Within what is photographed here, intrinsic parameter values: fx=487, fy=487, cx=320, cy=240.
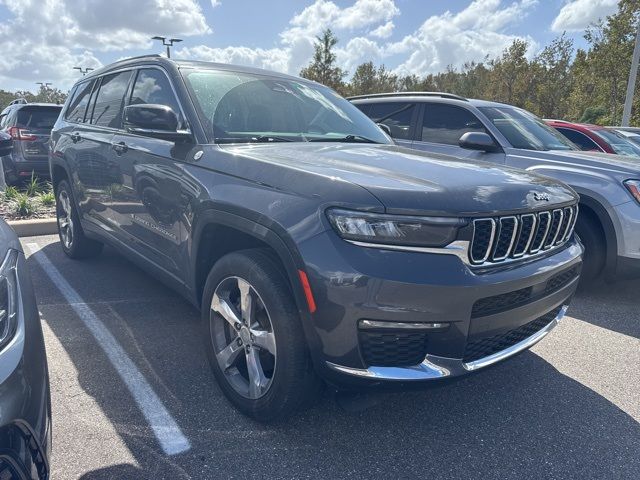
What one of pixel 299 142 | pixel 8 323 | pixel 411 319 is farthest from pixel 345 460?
pixel 299 142

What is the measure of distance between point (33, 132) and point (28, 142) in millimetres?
214

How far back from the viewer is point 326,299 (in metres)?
1.97

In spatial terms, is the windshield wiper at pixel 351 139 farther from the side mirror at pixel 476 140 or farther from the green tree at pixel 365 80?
the green tree at pixel 365 80

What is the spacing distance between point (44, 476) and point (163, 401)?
3.59 feet

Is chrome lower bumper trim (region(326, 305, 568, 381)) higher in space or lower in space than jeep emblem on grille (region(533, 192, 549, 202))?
Result: lower

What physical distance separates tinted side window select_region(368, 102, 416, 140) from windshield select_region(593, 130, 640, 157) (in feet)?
12.3

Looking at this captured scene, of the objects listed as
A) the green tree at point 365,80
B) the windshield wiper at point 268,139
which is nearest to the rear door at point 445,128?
the windshield wiper at point 268,139

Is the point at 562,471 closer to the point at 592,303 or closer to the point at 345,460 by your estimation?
the point at 345,460

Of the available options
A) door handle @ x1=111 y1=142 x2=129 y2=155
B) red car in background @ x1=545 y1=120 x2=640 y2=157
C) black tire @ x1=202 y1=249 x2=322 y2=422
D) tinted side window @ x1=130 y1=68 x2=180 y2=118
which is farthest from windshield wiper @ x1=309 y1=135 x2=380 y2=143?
red car in background @ x1=545 y1=120 x2=640 y2=157

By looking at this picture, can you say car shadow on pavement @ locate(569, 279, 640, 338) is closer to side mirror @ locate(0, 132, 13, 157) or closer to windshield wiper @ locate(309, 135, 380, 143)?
windshield wiper @ locate(309, 135, 380, 143)

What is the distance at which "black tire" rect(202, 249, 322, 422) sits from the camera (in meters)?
2.16

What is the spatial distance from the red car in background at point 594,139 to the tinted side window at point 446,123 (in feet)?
10.2

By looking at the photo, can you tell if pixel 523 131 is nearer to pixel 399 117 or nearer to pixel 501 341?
pixel 399 117

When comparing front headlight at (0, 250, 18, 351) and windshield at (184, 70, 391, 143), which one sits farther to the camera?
windshield at (184, 70, 391, 143)
